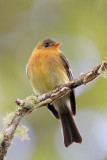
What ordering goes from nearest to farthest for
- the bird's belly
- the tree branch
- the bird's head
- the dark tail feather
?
the tree branch, the bird's belly, the dark tail feather, the bird's head

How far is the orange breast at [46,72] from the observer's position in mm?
4309

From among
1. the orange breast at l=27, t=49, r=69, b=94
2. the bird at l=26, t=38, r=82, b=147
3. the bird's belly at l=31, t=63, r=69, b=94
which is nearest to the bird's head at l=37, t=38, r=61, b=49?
the bird at l=26, t=38, r=82, b=147

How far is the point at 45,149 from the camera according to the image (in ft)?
14.5

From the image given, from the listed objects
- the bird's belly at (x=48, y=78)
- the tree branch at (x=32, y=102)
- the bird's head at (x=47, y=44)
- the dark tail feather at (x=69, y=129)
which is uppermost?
the bird's head at (x=47, y=44)

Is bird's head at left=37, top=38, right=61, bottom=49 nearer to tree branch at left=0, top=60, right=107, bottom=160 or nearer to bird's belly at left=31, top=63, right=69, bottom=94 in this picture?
bird's belly at left=31, top=63, right=69, bottom=94

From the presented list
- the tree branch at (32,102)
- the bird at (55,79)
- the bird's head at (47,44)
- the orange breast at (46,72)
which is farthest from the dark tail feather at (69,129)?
the tree branch at (32,102)

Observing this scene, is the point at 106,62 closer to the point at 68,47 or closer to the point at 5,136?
the point at 5,136

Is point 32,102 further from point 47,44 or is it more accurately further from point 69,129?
point 47,44

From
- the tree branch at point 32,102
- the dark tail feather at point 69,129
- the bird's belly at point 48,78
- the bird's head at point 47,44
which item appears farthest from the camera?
the bird's head at point 47,44

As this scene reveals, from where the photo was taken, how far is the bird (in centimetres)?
432

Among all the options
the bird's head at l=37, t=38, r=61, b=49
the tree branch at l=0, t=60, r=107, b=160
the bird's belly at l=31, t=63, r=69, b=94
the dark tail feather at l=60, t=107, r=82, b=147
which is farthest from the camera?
the bird's head at l=37, t=38, r=61, b=49

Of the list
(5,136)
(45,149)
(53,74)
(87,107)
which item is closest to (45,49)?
(53,74)

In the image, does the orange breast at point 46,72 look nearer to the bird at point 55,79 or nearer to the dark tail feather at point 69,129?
the bird at point 55,79

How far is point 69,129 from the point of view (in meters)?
4.75
